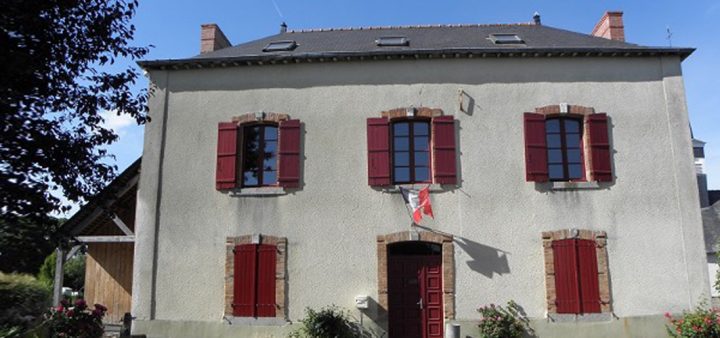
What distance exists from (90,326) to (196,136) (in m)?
3.97

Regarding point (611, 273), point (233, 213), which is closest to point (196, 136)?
point (233, 213)

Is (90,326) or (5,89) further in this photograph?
(90,326)

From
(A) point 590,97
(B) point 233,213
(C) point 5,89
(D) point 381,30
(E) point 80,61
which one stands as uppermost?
(D) point 381,30

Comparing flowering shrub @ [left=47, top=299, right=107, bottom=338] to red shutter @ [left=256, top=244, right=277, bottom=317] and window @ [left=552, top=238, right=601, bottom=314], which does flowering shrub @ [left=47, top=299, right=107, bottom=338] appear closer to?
red shutter @ [left=256, top=244, right=277, bottom=317]

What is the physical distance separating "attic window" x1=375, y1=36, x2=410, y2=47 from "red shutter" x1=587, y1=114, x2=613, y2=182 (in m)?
4.04

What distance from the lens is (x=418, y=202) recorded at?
9875 millimetres

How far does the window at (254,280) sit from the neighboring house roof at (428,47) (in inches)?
150

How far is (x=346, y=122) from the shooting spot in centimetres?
1053

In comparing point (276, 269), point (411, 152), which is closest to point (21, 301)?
point (276, 269)

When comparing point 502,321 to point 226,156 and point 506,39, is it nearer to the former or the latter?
point 506,39

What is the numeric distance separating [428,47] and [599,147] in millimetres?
3889

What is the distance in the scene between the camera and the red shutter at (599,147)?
10031 mm

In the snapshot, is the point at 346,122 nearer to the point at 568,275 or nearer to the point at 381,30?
the point at 381,30

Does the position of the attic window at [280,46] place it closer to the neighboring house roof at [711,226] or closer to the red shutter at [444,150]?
the red shutter at [444,150]
